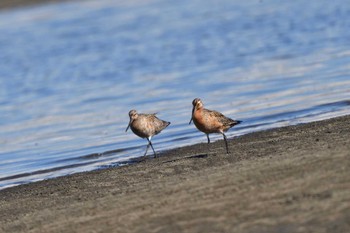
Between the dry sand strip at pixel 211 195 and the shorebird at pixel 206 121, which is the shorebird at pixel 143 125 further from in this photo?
the dry sand strip at pixel 211 195

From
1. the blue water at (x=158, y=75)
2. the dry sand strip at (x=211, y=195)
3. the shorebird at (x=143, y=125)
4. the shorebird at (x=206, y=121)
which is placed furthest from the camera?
the blue water at (x=158, y=75)

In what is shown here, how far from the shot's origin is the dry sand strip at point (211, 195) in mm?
9328

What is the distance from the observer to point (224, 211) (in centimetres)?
969

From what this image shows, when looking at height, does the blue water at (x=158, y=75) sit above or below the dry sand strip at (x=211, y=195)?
above

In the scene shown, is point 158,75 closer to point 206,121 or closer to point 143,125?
point 143,125

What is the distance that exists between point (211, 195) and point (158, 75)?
59.0 ft

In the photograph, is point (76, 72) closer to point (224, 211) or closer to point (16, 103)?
point (16, 103)

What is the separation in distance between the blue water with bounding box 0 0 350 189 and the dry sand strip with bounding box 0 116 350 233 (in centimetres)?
250

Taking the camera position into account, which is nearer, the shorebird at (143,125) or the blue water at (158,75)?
the shorebird at (143,125)

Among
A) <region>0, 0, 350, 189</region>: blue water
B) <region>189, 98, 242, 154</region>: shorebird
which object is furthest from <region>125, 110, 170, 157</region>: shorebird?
<region>189, 98, 242, 154</region>: shorebird

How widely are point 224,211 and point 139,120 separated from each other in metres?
6.90

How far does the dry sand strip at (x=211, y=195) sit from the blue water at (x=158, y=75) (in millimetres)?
2496

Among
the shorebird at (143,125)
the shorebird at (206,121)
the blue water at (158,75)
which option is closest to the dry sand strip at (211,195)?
the shorebird at (206,121)

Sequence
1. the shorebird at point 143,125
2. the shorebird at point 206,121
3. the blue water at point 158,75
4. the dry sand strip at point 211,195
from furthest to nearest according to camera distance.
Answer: the blue water at point 158,75
the shorebird at point 143,125
the shorebird at point 206,121
the dry sand strip at point 211,195
